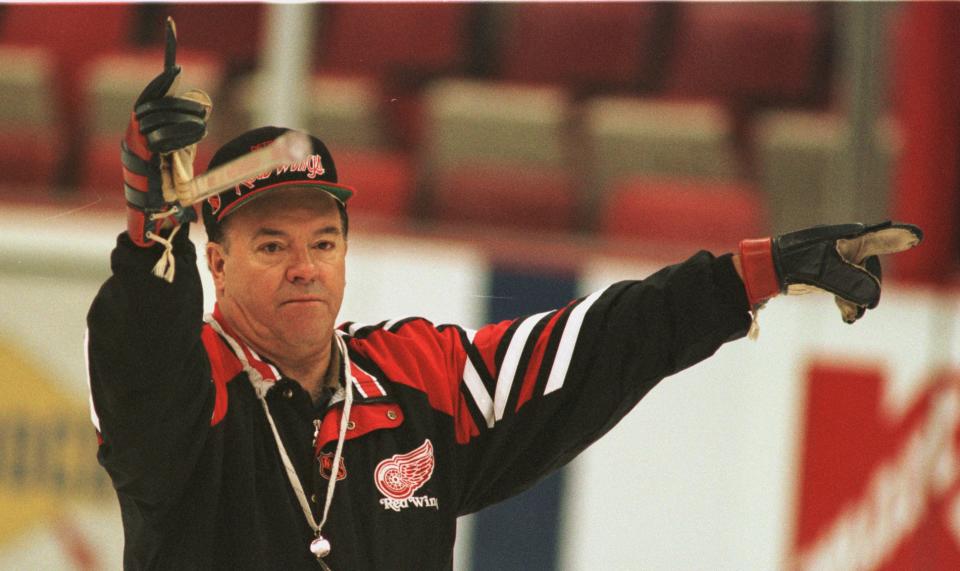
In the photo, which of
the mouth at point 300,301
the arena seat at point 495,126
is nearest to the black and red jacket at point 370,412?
the mouth at point 300,301

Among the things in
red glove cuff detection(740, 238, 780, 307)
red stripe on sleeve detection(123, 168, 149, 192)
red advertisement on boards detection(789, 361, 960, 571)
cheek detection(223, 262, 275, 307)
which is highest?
red stripe on sleeve detection(123, 168, 149, 192)

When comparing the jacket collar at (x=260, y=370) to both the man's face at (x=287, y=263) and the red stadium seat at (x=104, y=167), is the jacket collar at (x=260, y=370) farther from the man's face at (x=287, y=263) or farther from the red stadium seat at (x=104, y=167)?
the red stadium seat at (x=104, y=167)

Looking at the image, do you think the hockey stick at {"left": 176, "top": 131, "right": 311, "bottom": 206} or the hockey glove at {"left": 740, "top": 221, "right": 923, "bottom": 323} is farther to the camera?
the hockey glove at {"left": 740, "top": 221, "right": 923, "bottom": 323}

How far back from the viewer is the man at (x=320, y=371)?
1745 mm

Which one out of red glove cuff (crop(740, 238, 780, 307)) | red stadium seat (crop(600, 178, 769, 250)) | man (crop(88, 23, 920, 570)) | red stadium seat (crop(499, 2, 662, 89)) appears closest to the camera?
man (crop(88, 23, 920, 570))

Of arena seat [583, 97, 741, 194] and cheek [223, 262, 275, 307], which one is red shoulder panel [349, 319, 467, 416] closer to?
cheek [223, 262, 275, 307]

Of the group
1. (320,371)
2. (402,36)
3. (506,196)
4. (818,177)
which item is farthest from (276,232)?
(402,36)

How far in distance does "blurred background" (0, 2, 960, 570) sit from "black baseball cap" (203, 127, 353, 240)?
1433mm

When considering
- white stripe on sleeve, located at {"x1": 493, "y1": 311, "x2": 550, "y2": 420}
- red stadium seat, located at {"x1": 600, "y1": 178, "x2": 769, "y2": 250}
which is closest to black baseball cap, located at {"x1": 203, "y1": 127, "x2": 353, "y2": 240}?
white stripe on sleeve, located at {"x1": 493, "y1": 311, "x2": 550, "y2": 420}

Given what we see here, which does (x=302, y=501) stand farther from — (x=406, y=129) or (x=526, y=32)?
(x=526, y=32)

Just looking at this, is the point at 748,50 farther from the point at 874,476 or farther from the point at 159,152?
the point at 159,152

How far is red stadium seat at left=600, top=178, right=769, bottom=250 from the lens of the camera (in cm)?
392

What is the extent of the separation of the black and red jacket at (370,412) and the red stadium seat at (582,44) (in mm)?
2533

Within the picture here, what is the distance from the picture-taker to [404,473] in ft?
6.87
